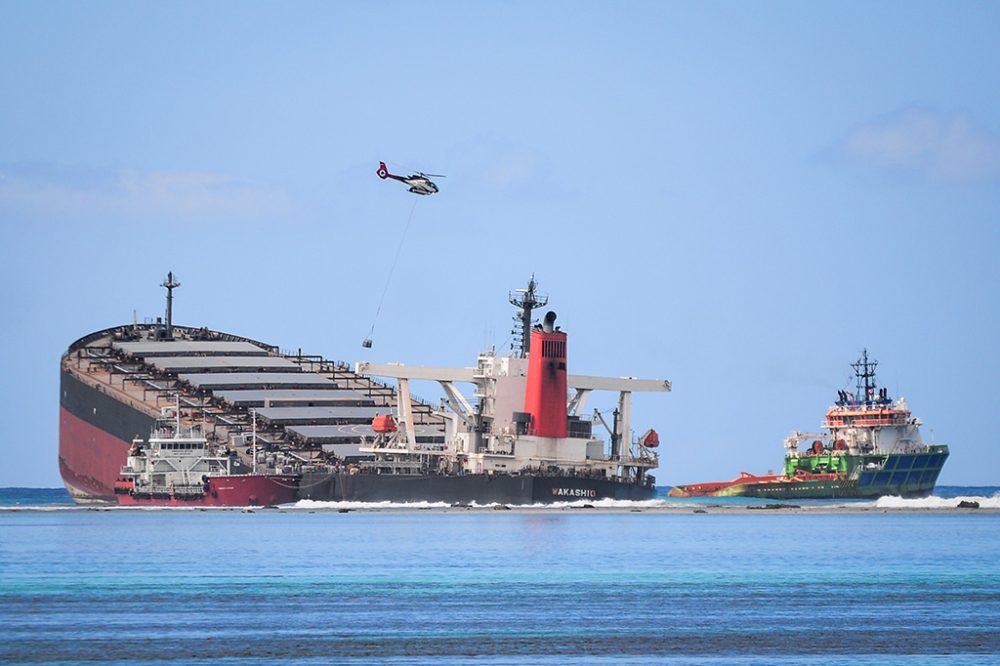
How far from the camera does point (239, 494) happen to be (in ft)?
401

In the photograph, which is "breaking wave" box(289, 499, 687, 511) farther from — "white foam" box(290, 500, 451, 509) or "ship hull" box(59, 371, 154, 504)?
"ship hull" box(59, 371, 154, 504)

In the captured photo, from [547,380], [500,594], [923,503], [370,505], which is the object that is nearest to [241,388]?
[370,505]

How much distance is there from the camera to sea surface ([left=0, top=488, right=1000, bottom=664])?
46.7 m

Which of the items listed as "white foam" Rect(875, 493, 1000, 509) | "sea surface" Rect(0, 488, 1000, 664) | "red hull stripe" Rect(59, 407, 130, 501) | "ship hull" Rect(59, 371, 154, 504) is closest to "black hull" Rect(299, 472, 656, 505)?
"sea surface" Rect(0, 488, 1000, 664)

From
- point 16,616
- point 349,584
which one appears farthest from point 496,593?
point 16,616

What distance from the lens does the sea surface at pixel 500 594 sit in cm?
4672

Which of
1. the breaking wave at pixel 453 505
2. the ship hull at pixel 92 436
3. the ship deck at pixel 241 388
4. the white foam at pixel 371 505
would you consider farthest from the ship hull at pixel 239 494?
the ship hull at pixel 92 436

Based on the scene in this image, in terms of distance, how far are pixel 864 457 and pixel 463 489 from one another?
42185mm

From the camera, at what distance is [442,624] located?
51.6 m

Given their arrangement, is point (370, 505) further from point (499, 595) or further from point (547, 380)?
point (499, 595)

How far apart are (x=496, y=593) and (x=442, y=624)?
8.74 metres

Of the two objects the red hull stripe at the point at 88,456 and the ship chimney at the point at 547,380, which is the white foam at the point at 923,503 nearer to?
the ship chimney at the point at 547,380

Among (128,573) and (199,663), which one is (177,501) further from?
(199,663)

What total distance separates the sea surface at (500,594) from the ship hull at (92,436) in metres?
43.7
